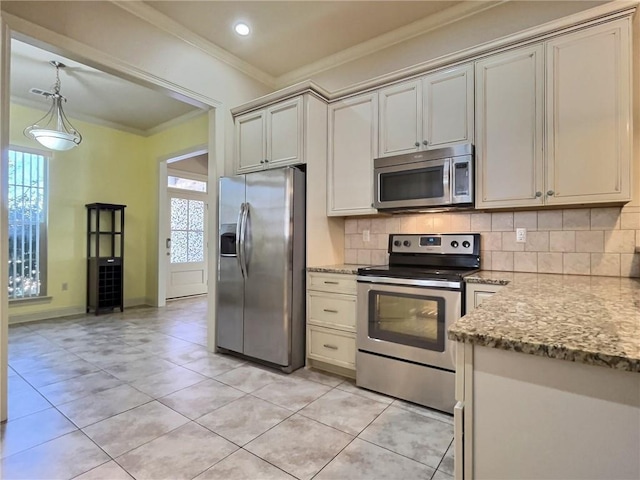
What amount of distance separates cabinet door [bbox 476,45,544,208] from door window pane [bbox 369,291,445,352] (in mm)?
816

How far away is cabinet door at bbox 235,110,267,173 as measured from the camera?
321 centimetres

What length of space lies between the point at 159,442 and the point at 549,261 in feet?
8.88

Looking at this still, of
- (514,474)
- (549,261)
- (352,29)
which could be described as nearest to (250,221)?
(352,29)

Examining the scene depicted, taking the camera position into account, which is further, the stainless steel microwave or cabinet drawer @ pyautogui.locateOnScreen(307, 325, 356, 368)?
cabinet drawer @ pyautogui.locateOnScreen(307, 325, 356, 368)

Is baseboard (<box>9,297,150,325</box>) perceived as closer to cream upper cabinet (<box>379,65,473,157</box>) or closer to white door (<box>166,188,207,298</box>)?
white door (<box>166,188,207,298</box>)

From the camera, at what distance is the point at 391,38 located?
3.05 m

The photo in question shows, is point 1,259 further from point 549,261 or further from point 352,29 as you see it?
point 549,261

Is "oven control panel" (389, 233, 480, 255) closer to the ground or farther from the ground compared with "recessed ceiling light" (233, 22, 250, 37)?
closer to the ground

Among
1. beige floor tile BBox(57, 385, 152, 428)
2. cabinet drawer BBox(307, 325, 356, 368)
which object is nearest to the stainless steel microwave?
cabinet drawer BBox(307, 325, 356, 368)

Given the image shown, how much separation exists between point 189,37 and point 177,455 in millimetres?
3211

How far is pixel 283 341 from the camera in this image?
2.79 meters

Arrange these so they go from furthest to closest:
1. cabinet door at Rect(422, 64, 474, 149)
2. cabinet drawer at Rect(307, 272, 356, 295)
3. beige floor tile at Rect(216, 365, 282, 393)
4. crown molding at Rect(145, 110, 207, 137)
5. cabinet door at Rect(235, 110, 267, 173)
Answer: crown molding at Rect(145, 110, 207, 137) → cabinet door at Rect(235, 110, 267, 173) → cabinet drawer at Rect(307, 272, 356, 295) → beige floor tile at Rect(216, 365, 282, 393) → cabinet door at Rect(422, 64, 474, 149)

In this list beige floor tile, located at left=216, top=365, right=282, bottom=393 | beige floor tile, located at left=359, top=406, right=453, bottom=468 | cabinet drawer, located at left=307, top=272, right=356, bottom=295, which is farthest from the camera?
cabinet drawer, located at left=307, top=272, right=356, bottom=295

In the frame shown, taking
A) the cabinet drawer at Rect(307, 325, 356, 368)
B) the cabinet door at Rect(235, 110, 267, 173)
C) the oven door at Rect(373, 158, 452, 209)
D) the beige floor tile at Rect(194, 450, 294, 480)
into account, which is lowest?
the beige floor tile at Rect(194, 450, 294, 480)
